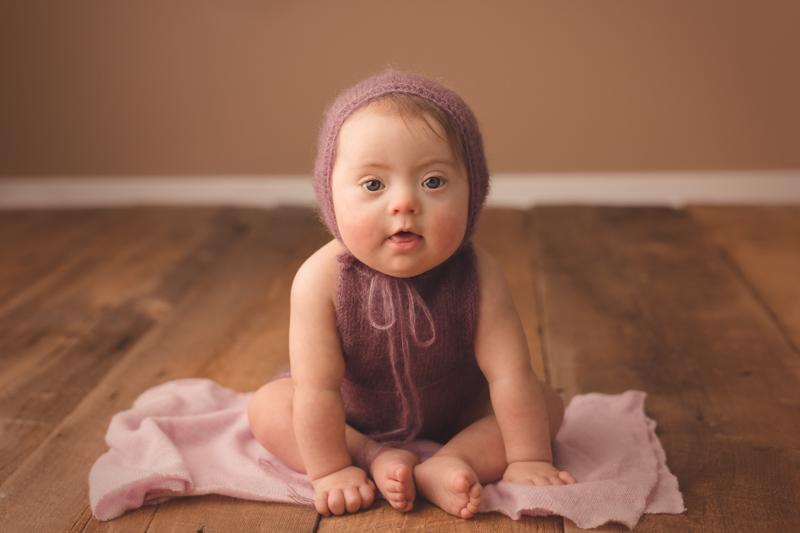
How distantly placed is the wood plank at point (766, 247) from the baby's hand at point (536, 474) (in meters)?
0.71

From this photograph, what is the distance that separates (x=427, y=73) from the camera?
104 inches

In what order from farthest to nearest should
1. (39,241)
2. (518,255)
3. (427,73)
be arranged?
(427,73) < (39,241) < (518,255)

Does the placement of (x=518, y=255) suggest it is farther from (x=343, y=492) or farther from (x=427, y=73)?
(x=343, y=492)

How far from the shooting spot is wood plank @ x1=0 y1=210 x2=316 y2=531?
1.02 metres

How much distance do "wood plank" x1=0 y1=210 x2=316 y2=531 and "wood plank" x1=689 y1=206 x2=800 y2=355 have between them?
45.7 inches

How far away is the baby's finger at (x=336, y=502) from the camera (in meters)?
0.97

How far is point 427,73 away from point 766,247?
123 cm

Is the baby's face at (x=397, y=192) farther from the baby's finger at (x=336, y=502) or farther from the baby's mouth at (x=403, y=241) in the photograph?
the baby's finger at (x=336, y=502)

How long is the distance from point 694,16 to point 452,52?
2.66ft

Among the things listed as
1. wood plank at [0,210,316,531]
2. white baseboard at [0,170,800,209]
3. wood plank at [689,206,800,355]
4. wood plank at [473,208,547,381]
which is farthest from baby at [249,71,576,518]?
white baseboard at [0,170,800,209]

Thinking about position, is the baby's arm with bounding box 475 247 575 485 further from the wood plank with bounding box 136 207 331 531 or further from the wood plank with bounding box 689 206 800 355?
the wood plank with bounding box 689 206 800 355

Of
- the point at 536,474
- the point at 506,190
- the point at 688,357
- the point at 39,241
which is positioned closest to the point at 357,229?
the point at 536,474

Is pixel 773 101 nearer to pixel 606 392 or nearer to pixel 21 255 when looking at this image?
pixel 606 392

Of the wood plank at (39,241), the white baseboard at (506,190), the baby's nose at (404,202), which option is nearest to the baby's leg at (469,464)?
the baby's nose at (404,202)
